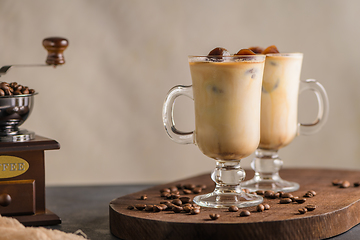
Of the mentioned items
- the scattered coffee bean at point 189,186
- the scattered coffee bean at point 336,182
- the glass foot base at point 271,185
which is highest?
the scattered coffee bean at point 336,182

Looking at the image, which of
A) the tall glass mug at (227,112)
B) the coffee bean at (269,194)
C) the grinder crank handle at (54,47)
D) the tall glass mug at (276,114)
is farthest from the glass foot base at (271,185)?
the grinder crank handle at (54,47)

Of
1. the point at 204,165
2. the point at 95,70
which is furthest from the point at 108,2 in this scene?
the point at 204,165

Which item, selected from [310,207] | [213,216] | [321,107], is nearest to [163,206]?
[213,216]

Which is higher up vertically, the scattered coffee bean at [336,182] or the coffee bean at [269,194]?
the coffee bean at [269,194]

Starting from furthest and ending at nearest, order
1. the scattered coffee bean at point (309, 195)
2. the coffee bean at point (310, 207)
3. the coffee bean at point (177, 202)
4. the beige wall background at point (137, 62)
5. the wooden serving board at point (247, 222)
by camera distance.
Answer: the beige wall background at point (137, 62) < the scattered coffee bean at point (309, 195) < the coffee bean at point (177, 202) < the coffee bean at point (310, 207) < the wooden serving board at point (247, 222)

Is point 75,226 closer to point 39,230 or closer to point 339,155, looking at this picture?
point 39,230

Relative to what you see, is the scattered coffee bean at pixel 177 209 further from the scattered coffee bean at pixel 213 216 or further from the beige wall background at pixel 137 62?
the beige wall background at pixel 137 62
